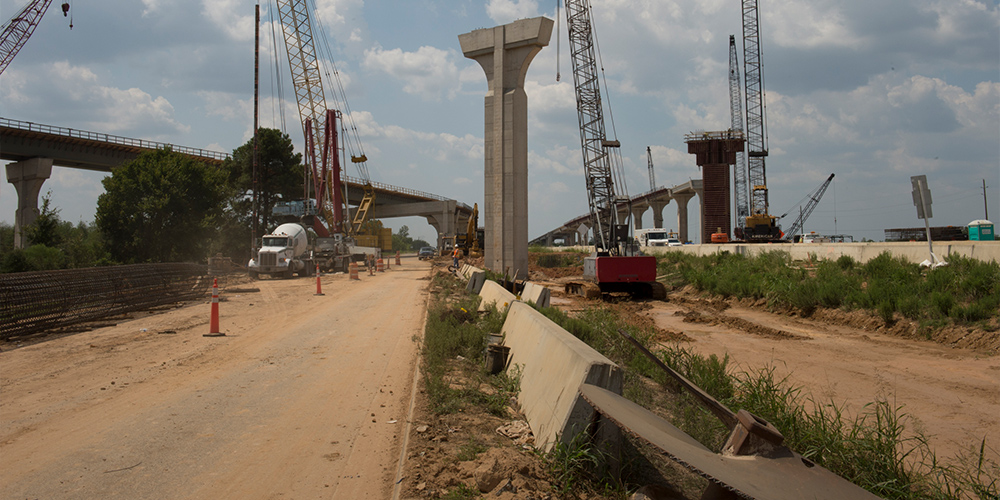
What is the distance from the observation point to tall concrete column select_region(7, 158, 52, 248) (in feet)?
143

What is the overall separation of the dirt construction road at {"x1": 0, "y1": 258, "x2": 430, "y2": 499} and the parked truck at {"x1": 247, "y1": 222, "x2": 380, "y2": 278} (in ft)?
71.1

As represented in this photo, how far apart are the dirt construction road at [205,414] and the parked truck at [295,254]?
854 inches

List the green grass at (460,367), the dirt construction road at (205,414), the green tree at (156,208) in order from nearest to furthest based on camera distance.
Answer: the dirt construction road at (205,414)
the green grass at (460,367)
the green tree at (156,208)

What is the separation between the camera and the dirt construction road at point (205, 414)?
14.6 ft

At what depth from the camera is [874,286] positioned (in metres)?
15.3

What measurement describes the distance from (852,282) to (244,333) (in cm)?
1646

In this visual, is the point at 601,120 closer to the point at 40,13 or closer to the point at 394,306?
the point at 394,306

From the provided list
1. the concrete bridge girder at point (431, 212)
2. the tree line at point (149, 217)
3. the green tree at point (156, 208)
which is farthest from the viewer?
the concrete bridge girder at point (431, 212)

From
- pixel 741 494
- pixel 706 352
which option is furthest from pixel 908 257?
pixel 741 494

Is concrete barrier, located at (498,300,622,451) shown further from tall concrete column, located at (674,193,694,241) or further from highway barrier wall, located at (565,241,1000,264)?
tall concrete column, located at (674,193,694,241)

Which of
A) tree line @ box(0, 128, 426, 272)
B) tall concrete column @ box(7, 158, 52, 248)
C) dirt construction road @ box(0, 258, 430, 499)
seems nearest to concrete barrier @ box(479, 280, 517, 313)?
dirt construction road @ box(0, 258, 430, 499)

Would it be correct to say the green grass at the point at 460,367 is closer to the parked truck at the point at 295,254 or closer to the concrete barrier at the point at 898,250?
the concrete barrier at the point at 898,250

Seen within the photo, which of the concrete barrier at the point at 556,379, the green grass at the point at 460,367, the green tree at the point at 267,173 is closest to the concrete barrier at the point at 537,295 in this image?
the green grass at the point at 460,367

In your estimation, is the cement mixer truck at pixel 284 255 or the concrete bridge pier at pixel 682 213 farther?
the concrete bridge pier at pixel 682 213
